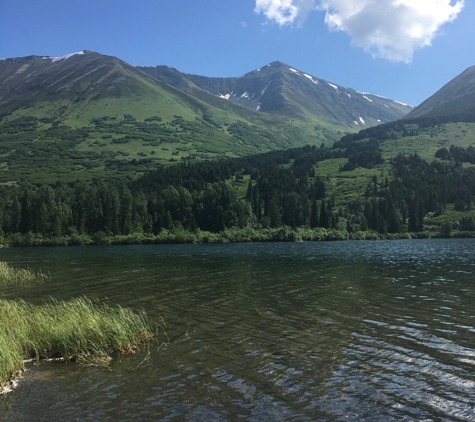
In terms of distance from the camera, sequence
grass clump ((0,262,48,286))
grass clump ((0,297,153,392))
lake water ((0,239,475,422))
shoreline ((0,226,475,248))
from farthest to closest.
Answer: shoreline ((0,226,475,248))
grass clump ((0,262,48,286))
grass clump ((0,297,153,392))
lake water ((0,239,475,422))

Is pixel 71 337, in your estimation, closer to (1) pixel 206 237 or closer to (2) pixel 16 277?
(2) pixel 16 277

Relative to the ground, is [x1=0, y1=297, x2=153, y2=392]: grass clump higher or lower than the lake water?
higher

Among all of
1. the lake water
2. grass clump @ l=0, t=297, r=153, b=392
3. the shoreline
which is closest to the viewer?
the lake water

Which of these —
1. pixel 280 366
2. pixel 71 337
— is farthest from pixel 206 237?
pixel 280 366

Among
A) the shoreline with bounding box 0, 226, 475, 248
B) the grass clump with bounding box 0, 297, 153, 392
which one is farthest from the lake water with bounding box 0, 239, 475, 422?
the shoreline with bounding box 0, 226, 475, 248

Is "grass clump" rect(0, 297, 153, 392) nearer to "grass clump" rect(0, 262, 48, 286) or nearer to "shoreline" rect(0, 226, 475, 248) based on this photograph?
"grass clump" rect(0, 262, 48, 286)

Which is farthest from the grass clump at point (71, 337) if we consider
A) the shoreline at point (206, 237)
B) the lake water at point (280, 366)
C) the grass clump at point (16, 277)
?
the shoreline at point (206, 237)

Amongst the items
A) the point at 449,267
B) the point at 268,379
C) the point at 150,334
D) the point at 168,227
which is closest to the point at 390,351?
the point at 268,379

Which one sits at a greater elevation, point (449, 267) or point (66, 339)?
point (66, 339)

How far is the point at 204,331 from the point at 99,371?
26.7 ft

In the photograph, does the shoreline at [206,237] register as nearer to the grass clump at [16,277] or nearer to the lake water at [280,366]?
the grass clump at [16,277]

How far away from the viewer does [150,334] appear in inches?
884

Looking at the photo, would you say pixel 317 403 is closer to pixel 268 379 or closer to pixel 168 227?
pixel 268 379

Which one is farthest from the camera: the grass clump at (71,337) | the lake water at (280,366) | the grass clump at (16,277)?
the grass clump at (16,277)
